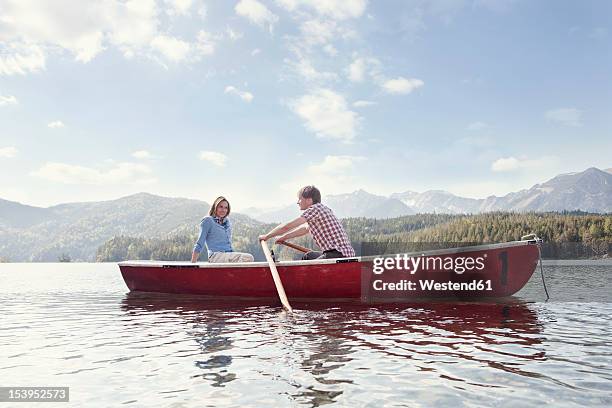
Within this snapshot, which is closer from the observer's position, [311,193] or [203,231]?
[311,193]

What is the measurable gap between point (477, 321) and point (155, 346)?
6.04 meters

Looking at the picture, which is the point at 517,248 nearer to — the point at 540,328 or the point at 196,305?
the point at 540,328

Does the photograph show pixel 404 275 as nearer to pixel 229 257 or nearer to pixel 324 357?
pixel 229 257

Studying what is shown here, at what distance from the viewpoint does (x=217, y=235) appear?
14.1 meters

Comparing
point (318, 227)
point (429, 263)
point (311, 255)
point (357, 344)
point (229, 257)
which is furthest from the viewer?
point (229, 257)

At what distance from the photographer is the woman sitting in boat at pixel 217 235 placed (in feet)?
45.2

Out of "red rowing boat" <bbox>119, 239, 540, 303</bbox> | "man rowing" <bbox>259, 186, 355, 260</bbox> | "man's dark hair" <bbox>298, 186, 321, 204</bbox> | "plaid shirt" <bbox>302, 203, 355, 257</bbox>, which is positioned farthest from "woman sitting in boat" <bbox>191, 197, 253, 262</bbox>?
"man's dark hair" <bbox>298, 186, 321, 204</bbox>

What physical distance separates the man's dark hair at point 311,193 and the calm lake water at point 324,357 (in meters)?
2.69

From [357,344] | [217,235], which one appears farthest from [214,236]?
[357,344]

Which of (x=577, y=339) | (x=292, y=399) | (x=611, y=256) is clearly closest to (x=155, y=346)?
(x=292, y=399)

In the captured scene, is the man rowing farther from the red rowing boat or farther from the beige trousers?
the beige trousers

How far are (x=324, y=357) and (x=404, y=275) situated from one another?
5.99 metres

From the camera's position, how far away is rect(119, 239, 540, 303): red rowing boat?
37.7 feet


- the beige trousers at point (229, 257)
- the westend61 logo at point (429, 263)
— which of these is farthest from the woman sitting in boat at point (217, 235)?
the westend61 logo at point (429, 263)
